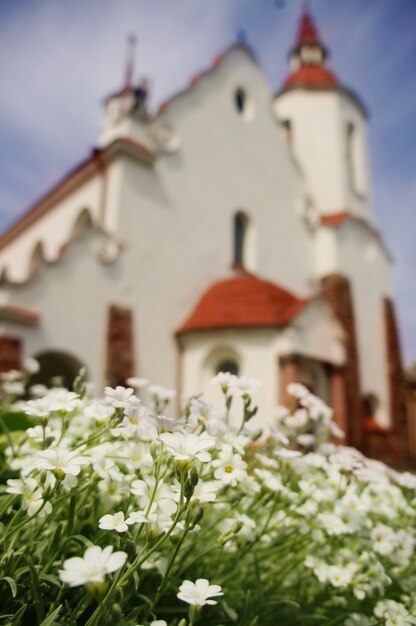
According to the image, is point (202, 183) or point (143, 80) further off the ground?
point (143, 80)

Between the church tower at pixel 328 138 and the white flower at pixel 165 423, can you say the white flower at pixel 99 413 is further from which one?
the church tower at pixel 328 138

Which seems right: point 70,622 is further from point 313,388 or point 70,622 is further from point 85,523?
point 313,388

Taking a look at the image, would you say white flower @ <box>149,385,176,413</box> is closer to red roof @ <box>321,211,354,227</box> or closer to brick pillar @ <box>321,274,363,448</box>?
brick pillar @ <box>321,274,363,448</box>

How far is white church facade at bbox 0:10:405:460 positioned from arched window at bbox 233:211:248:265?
0.19ft

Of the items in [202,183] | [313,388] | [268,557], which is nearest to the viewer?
[268,557]

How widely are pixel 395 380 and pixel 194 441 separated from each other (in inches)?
566

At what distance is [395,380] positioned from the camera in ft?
47.0

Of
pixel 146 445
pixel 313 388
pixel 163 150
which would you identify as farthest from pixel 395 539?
pixel 163 150

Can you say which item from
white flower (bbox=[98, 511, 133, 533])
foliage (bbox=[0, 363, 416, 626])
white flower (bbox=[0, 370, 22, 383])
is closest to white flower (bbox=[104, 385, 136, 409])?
foliage (bbox=[0, 363, 416, 626])

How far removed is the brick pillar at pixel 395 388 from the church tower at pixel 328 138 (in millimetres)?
3332

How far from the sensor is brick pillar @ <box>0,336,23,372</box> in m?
7.73

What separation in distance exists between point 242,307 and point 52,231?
18.3 ft

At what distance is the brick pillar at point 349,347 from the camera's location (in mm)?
12109

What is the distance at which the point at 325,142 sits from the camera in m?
15.4
